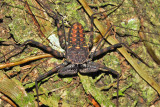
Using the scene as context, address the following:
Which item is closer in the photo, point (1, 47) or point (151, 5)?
point (1, 47)

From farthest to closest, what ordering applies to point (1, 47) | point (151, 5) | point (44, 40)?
point (151, 5)
point (44, 40)
point (1, 47)

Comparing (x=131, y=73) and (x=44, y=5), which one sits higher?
(x=44, y=5)

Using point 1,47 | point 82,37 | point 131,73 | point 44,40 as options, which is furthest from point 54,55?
point 131,73

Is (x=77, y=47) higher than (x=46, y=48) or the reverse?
the reverse

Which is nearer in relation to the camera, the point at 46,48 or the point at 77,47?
the point at 46,48

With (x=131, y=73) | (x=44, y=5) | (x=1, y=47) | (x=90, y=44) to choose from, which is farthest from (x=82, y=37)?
(x=1, y=47)

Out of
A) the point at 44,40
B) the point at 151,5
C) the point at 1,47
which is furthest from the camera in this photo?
the point at 151,5

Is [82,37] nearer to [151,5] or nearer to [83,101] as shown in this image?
[83,101]

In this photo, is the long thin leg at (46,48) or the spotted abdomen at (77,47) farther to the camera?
the spotted abdomen at (77,47)

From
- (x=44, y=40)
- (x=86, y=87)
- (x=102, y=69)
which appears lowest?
(x=86, y=87)

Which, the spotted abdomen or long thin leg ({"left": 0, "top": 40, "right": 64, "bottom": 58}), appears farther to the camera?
the spotted abdomen
